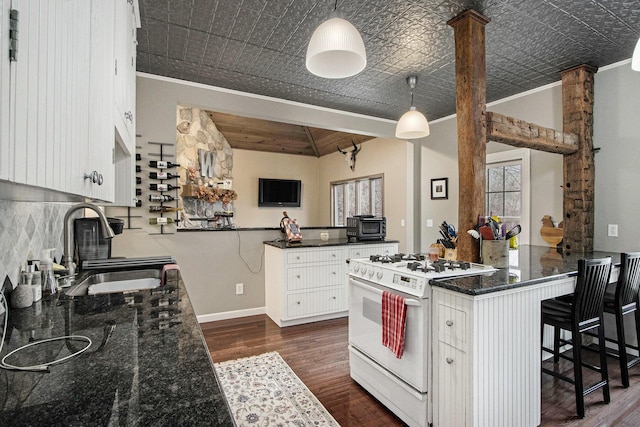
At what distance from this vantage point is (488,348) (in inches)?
62.2

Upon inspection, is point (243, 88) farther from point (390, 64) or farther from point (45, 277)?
point (45, 277)

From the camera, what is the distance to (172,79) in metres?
3.25

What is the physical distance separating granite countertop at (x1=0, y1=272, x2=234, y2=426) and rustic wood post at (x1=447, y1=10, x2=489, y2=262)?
1.86 m

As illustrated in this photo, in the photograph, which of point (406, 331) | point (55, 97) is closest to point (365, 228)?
point (406, 331)

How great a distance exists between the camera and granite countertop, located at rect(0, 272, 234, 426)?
0.58 m

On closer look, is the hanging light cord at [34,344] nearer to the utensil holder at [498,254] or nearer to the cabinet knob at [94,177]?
the cabinet knob at [94,177]

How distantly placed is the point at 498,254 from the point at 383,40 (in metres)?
1.84

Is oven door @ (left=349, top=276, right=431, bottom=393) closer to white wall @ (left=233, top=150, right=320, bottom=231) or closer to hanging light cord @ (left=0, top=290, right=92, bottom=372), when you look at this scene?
hanging light cord @ (left=0, top=290, right=92, bottom=372)

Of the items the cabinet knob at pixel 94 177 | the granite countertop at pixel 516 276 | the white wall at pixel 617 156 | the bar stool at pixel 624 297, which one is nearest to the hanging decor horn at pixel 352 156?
the white wall at pixel 617 156

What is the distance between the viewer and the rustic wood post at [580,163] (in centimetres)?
298

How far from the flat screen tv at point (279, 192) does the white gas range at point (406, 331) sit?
4.62m

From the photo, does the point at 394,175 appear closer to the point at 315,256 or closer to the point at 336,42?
the point at 315,256

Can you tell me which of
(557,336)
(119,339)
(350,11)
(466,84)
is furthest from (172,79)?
(557,336)

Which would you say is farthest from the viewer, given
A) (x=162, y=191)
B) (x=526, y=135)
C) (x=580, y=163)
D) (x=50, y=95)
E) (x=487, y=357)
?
(x=162, y=191)
